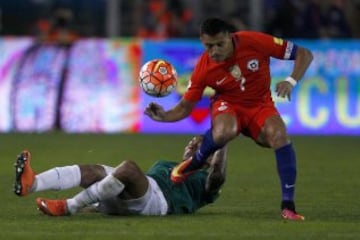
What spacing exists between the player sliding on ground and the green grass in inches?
4.5

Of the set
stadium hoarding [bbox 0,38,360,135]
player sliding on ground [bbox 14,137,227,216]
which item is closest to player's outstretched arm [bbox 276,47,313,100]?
player sliding on ground [bbox 14,137,227,216]

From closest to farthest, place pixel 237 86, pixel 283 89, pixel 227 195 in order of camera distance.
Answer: pixel 283 89
pixel 237 86
pixel 227 195

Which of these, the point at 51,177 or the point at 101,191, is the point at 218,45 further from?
the point at 51,177

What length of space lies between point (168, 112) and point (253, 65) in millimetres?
874

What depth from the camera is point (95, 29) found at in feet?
77.2

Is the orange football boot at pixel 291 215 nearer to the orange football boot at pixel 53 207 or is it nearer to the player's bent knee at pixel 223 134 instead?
the player's bent knee at pixel 223 134

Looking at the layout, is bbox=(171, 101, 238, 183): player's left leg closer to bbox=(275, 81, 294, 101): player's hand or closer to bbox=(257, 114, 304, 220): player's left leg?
bbox=(257, 114, 304, 220): player's left leg

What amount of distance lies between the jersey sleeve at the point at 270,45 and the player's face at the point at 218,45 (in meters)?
0.24

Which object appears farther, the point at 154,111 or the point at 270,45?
the point at 270,45

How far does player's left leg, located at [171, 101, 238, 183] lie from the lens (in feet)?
31.5

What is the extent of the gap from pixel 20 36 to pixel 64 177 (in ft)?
46.8

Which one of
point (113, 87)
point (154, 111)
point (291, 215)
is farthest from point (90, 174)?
point (113, 87)

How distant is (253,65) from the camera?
10.1 metres

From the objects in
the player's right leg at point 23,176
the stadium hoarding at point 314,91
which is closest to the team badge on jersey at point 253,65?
the player's right leg at point 23,176
